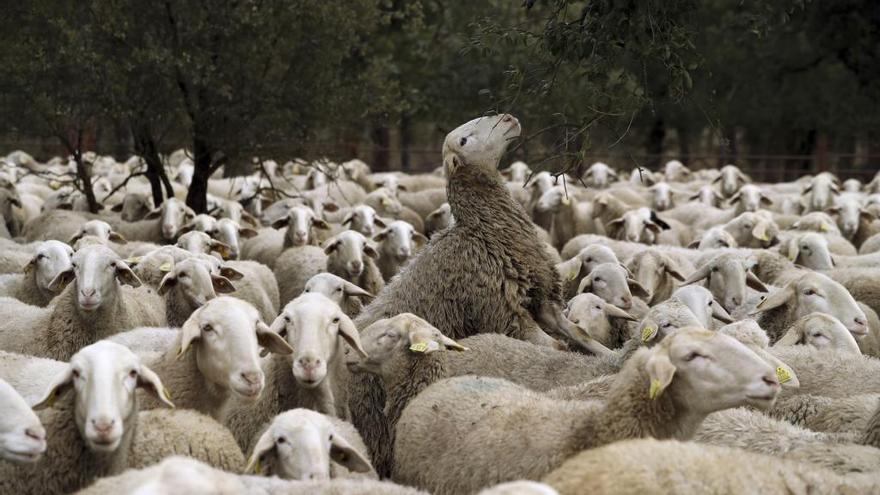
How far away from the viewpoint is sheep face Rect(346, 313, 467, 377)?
5.98 meters

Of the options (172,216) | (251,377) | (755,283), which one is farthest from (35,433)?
(172,216)

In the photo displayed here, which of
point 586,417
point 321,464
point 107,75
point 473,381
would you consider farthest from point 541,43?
point 107,75

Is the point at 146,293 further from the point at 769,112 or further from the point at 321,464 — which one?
the point at 769,112

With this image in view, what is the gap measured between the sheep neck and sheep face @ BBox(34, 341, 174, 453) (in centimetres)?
159

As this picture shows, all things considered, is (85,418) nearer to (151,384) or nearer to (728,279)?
(151,384)

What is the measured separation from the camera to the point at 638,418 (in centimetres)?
454

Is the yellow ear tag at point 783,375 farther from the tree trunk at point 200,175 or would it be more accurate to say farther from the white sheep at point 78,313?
the tree trunk at point 200,175

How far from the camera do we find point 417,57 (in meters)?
25.0

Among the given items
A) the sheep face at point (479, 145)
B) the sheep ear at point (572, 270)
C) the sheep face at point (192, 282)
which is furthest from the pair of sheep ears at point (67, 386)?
the sheep ear at point (572, 270)

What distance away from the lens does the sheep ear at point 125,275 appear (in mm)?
7129

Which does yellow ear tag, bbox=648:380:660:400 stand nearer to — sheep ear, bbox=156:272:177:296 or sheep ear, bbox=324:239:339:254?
sheep ear, bbox=156:272:177:296

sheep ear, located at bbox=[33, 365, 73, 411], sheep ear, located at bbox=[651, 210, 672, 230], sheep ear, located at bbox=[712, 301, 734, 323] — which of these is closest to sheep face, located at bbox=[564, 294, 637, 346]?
sheep ear, located at bbox=[712, 301, 734, 323]

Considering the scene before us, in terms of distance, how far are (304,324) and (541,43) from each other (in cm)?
176

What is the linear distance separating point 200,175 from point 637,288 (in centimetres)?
605
